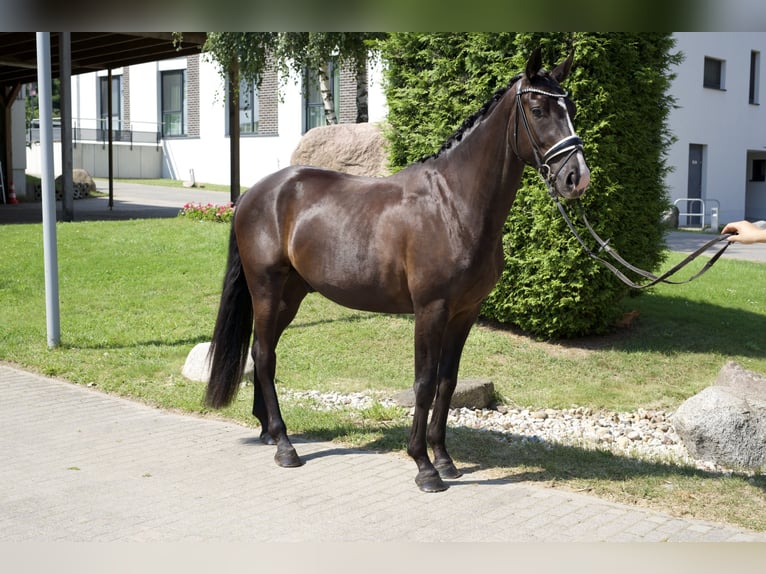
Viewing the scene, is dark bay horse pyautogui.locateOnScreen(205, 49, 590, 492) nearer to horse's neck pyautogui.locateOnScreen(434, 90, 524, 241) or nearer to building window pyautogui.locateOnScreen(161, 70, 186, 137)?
horse's neck pyautogui.locateOnScreen(434, 90, 524, 241)

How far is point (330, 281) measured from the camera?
5.36m

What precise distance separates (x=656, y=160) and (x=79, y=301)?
7487 millimetres

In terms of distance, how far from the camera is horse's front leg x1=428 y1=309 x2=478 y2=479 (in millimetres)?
5219

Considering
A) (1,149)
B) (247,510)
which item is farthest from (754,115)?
(247,510)

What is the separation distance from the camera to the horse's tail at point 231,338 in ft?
19.6

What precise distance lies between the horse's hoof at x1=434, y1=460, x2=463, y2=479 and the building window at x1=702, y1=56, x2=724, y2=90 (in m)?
26.2

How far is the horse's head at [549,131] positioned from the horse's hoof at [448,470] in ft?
6.26

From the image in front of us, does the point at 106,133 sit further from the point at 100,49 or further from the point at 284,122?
the point at 100,49

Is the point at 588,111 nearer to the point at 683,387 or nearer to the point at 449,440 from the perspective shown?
the point at 683,387

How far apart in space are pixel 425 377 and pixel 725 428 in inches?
95.1

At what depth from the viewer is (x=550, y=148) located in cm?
452

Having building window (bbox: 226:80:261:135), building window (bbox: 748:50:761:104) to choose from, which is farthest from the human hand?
building window (bbox: 226:80:261:135)

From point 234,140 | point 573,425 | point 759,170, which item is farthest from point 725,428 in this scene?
point 759,170

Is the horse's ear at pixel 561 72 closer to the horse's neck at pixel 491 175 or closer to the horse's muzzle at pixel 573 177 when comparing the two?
the horse's neck at pixel 491 175
